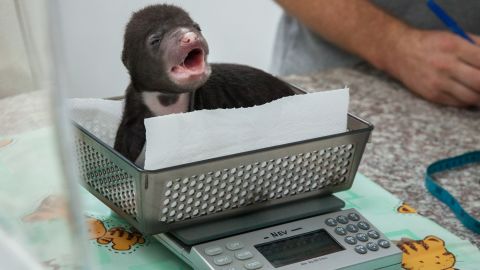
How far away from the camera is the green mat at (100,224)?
345 mm

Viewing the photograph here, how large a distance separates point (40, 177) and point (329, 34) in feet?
2.89

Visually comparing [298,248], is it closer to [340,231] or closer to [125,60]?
[340,231]

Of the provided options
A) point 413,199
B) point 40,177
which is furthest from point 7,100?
point 413,199

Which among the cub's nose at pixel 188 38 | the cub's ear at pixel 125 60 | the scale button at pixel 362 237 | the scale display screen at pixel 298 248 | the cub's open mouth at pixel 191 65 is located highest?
the cub's nose at pixel 188 38

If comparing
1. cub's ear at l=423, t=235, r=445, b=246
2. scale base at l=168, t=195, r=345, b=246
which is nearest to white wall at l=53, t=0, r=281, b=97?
scale base at l=168, t=195, r=345, b=246

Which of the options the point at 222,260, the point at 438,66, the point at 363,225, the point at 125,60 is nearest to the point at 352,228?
the point at 363,225

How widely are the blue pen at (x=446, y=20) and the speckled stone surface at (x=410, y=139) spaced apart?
0.36 feet

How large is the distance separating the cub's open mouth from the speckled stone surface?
297 millimetres

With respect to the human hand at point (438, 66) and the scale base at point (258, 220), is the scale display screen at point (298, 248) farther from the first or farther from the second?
the human hand at point (438, 66)

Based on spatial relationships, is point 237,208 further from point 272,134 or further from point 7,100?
point 7,100

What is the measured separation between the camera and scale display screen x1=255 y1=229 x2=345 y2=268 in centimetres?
54

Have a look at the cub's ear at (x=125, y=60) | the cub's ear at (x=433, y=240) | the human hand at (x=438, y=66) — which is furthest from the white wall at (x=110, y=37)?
the human hand at (x=438, y=66)

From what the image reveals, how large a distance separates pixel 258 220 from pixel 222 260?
0.23 feet

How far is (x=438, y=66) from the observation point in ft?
3.40
